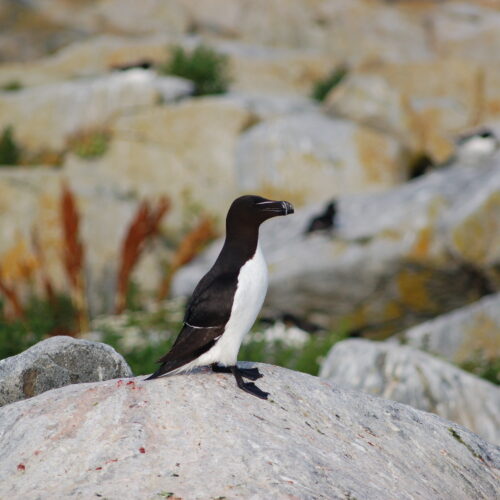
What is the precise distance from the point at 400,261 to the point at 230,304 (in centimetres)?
674

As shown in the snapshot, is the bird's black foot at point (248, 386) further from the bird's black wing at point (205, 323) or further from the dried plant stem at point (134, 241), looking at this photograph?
the dried plant stem at point (134, 241)

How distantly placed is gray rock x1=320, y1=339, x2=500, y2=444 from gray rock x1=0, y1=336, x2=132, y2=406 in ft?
9.13

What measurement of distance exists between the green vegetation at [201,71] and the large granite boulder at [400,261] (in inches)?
324

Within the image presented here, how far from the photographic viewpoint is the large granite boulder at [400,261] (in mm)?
10602

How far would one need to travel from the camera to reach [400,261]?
1073 centimetres

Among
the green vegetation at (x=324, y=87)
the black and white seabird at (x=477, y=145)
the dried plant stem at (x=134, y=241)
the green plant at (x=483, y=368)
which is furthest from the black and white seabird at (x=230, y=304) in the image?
the green vegetation at (x=324, y=87)

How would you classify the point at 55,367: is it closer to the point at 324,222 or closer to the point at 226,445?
the point at 226,445

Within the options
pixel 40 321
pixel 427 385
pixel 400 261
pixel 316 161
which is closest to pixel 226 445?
pixel 427 385

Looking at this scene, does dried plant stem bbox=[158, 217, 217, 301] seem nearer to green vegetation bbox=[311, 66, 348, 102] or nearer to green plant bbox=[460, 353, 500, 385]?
green plant bbox=[460, 353, 500, 385]

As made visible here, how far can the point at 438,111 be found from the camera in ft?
63.8

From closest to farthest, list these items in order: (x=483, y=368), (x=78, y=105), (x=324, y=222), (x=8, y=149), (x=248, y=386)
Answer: (x=248, y=386)
(x=483, y=368)
(x=324, y=222)
(x=8, y=149)
(x=78, y=105)

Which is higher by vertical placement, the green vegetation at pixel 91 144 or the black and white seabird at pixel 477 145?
the black and white seabird at pixel 477 145

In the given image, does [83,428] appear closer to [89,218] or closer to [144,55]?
[89,218]

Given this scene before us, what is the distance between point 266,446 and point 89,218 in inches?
438
